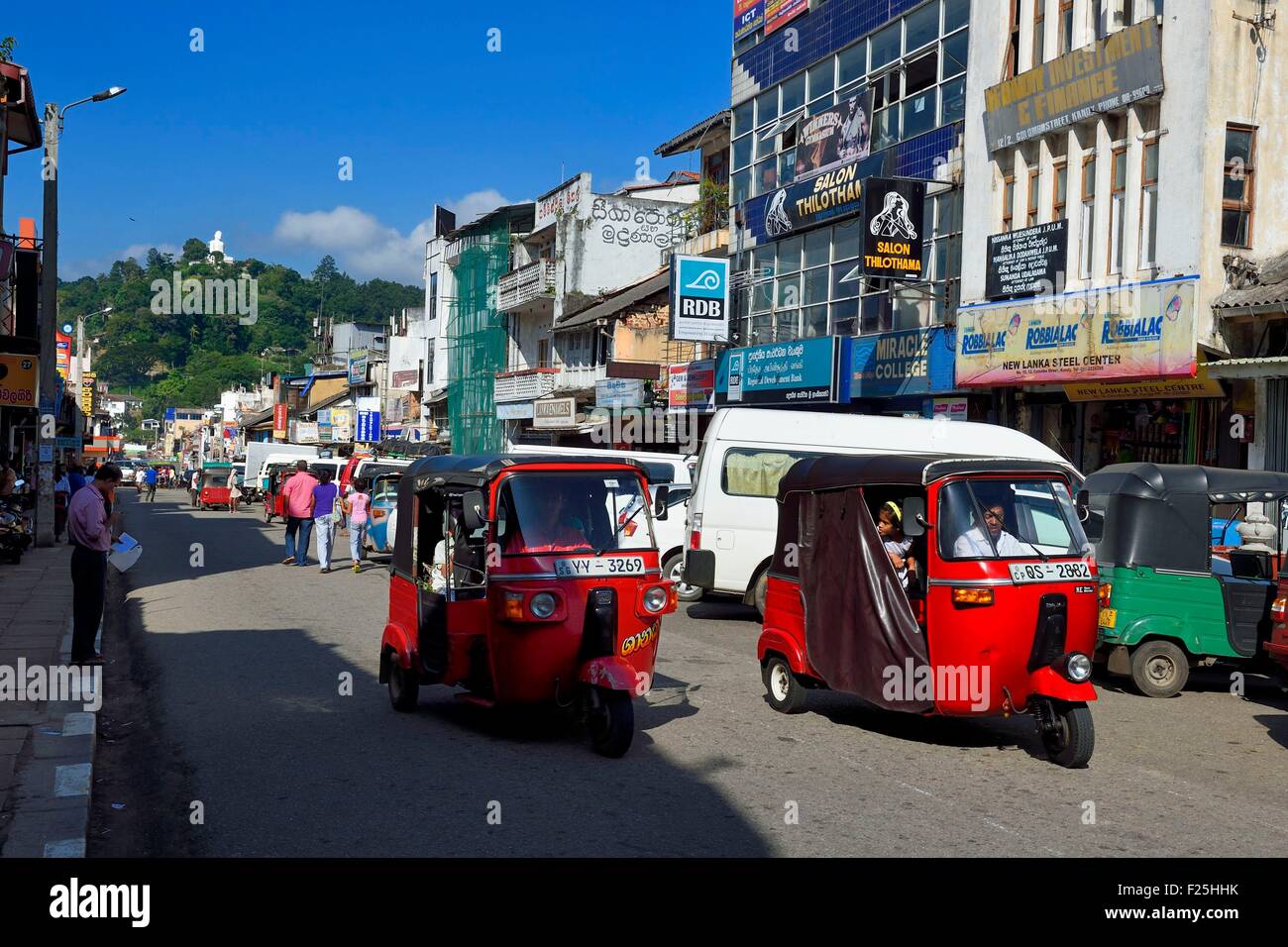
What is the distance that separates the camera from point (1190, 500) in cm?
1156

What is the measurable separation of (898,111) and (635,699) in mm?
18617

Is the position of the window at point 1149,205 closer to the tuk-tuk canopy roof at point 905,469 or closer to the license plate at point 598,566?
the tuk-tuk canopy roof at point 905,469

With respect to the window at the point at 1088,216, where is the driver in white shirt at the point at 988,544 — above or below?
below

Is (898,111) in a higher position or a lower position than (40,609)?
higher

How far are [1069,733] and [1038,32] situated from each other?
17.0 meters

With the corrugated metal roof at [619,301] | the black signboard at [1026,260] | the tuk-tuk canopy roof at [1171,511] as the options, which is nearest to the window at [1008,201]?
the black signboard at [1026,260]

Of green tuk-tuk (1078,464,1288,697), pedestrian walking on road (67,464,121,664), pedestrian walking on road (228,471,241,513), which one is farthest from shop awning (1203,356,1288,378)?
pedestrian walking on road (228,471,241,513)

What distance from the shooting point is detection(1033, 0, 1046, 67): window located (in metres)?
21.7

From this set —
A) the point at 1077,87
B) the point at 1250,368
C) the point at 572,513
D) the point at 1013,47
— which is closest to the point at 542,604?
the point at 572,513

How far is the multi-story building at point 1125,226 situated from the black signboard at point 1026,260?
0.11 ft

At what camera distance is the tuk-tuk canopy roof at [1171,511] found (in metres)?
11.5

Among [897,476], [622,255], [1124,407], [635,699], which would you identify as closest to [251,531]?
[622,255]

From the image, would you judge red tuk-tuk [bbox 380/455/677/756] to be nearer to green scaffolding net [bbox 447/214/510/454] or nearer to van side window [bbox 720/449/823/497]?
van side window [bbox 720/449/823/497]

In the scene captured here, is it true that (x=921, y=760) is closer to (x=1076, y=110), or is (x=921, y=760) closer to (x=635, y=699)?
(x=635, y=699)
